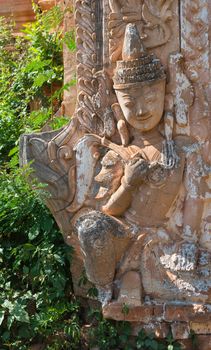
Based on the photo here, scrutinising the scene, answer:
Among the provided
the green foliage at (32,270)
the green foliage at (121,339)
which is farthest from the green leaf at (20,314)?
the green foliage at (121,339)

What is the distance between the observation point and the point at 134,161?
4.86 m

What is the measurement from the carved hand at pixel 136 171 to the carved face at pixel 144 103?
226mm

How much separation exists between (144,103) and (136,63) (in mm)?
262

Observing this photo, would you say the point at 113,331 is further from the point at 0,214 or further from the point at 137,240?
the point at 0,214

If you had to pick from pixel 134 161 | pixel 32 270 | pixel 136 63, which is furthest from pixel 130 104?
pixel 32 270

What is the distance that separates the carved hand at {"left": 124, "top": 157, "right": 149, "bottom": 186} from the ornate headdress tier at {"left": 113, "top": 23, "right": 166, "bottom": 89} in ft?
1.66

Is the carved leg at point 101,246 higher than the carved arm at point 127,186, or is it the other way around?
the carved arm at point 127,186

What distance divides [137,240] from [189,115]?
2.95 ft

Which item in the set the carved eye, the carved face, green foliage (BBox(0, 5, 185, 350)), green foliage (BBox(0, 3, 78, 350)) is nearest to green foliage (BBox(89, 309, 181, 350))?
green foliage (BBox(0, 5, 185, 350))

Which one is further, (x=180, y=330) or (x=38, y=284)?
(x=38, y=284)

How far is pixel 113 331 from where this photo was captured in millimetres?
5023

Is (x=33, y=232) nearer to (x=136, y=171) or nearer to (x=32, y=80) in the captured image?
(x=136, y=171)

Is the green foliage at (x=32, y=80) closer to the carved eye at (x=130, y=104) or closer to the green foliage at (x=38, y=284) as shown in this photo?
the green foliage at (x=38, y=284)

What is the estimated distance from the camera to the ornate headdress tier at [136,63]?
4.80 metres
